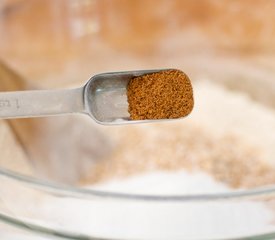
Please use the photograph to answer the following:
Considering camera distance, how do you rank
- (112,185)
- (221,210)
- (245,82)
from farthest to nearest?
(245,82) < (112,185) < (221,210)

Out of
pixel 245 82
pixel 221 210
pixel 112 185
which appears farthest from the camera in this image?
pixel 245 82

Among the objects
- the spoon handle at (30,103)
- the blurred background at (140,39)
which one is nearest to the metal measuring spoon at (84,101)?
the spoon handle at (30,103)

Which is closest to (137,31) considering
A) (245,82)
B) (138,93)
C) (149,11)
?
(149,11)

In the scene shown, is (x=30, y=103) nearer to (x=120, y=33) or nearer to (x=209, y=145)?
(x=209, y=145)

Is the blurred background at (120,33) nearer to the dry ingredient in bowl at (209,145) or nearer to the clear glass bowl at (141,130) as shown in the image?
the clear glass bowl at (141,130)

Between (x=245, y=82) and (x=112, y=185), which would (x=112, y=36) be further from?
(x=112, y=185)

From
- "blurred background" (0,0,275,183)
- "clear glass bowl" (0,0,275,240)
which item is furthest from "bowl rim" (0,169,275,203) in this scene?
"blurred background" (0,0,275,183)

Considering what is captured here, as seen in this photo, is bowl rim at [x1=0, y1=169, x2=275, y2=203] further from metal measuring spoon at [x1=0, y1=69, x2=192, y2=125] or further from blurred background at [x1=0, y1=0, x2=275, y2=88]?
blurred background at [x1=0, y1=0, x2=275, y2=88]

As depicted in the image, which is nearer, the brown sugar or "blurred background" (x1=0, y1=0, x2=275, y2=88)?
the brown sugar
